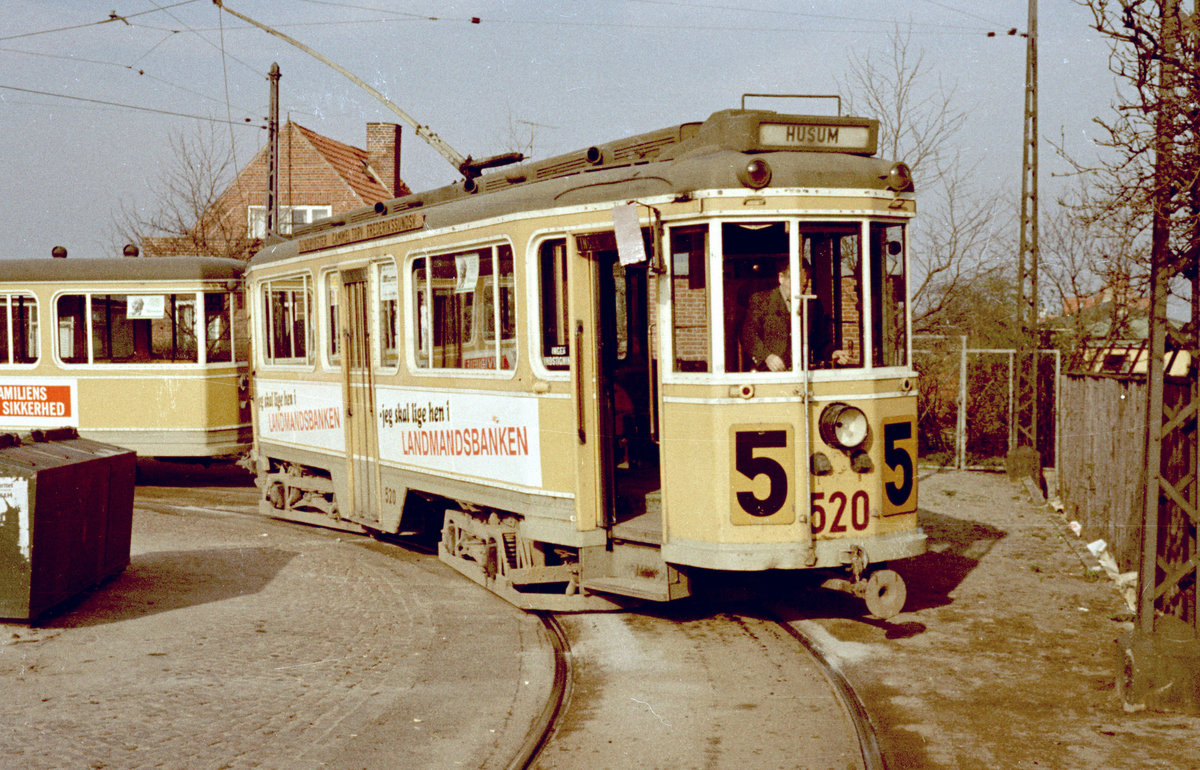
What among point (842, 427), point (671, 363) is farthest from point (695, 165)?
point (842, 427)

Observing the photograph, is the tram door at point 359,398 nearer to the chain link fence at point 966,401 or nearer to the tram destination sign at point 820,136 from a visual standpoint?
the tram destination sign at point 820,136

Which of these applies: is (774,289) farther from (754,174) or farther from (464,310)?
(464,310)

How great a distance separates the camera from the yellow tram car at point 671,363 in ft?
24.2

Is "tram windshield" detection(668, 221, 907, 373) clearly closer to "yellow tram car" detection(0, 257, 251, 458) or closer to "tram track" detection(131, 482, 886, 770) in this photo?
"tram track" detection(131, 482, 886, 770)

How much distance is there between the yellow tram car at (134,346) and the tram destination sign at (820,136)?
10.9 metres

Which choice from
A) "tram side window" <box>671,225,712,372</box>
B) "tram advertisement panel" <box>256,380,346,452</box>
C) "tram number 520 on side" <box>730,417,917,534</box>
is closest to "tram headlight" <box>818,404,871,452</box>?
"tram number 520 on side" <box>730,417,917,534</box>

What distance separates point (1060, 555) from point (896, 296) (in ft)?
15.8

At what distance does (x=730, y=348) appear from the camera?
742 cm

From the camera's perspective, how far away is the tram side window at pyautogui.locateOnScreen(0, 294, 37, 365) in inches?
657

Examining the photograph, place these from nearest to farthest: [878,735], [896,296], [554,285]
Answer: [878,735]
[896,296]
[554,285]

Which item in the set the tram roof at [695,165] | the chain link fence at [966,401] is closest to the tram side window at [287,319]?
the tram roof at [695,165]

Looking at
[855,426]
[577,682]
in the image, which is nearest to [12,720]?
[577,682]

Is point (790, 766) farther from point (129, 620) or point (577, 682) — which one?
point (129, 620)

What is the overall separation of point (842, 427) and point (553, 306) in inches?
88.0
